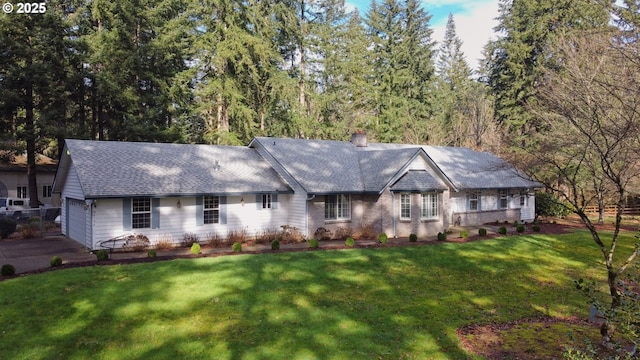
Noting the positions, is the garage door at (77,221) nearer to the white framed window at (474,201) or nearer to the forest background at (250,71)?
the forest background at (250,71)

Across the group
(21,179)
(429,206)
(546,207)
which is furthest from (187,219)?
(21,179)

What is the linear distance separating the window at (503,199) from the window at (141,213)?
24.6 metres

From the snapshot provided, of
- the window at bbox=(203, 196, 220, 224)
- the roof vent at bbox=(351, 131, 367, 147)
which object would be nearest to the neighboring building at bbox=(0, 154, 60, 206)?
the window at bbox=(203, 196, 220, 224)

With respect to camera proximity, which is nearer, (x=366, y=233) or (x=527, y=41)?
(x=366, y=233)

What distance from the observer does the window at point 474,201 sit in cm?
2998

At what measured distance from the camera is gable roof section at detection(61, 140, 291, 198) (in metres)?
19.2

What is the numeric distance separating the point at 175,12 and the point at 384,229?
29.2 m

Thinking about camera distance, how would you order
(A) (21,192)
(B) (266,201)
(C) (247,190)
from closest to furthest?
1. (C) (247,190)
2. (B) (266,201)
3. (A) (21,192)

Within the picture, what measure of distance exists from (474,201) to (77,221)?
25013 millimetres

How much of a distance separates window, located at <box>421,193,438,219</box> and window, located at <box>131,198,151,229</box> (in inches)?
572

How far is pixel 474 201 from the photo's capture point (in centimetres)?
3019

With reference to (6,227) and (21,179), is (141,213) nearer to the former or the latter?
(6,227)

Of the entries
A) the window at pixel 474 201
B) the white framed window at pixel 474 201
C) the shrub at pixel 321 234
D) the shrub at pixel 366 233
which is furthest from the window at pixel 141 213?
the window at pixel 474 201

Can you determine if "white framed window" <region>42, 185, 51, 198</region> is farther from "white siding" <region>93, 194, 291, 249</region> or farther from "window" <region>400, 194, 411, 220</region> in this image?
"window" <region>400, 194, 411, 220</region>
